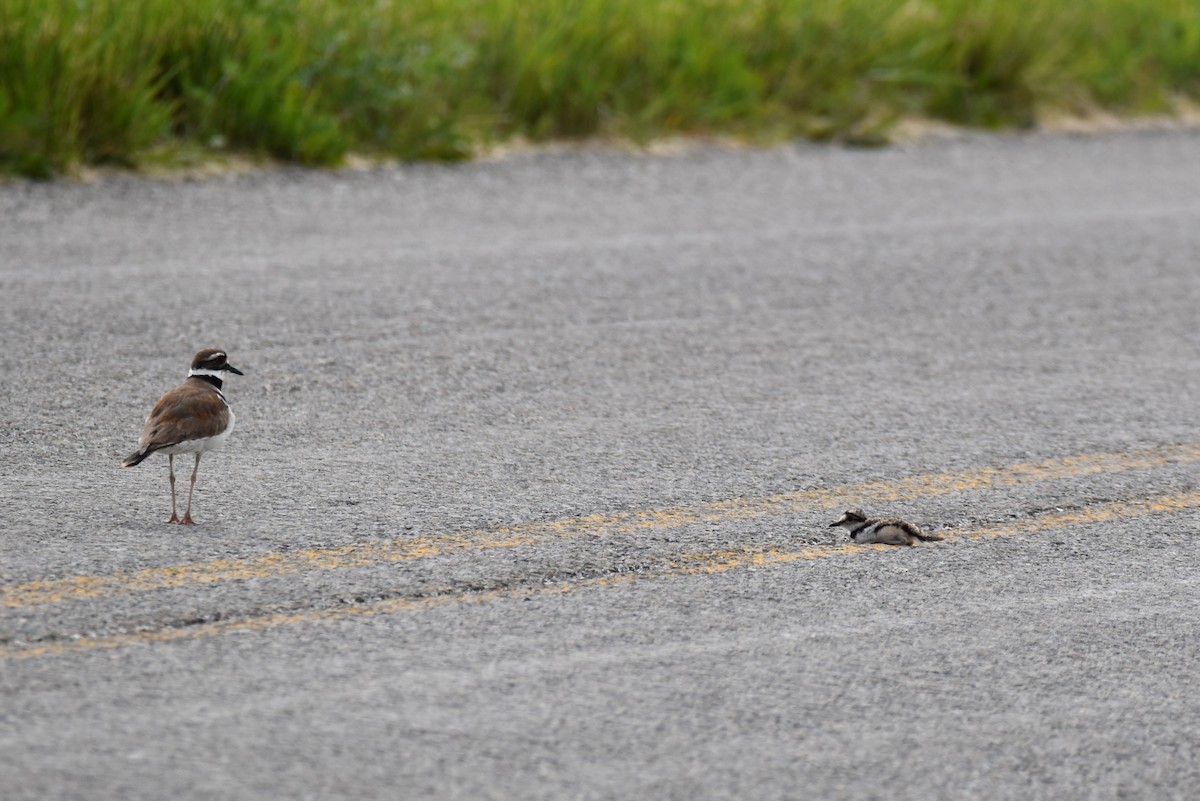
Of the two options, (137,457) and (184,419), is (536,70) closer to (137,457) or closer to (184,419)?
(184,419)

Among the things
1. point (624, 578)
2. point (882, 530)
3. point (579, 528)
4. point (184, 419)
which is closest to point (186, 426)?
point (184, 419)

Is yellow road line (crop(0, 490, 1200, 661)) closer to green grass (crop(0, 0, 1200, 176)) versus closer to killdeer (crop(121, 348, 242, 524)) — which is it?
killdeer (crop(121, 348, 242, 524))

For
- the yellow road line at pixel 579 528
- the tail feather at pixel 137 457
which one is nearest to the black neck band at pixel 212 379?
the tail feather at pixel 137 457

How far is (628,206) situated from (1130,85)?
5842mm

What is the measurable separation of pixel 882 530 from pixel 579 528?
946 mm

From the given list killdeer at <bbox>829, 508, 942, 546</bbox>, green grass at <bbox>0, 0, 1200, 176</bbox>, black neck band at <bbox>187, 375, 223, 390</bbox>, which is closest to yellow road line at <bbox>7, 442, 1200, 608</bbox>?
killdeer at <bbox>829, 508, 942, 546</bbox>

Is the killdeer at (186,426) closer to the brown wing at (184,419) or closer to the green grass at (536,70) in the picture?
the brown wing at (184,419)

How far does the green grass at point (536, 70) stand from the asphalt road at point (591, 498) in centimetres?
50

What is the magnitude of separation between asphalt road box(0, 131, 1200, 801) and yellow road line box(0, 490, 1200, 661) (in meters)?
0.02

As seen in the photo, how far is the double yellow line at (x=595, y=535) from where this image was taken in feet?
14.4

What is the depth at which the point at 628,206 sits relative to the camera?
973 cm

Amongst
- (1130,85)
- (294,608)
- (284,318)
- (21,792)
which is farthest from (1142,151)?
(21,792)

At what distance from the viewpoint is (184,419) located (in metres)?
5.01

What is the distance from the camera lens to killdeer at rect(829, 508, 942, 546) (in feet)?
17.0
